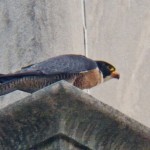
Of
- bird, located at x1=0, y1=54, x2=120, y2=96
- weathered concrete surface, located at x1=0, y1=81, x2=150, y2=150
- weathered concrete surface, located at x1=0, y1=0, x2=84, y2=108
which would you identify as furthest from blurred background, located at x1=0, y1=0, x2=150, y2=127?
weathered concrete surface, located at x1=0, y1=81, x2=150, y2=150

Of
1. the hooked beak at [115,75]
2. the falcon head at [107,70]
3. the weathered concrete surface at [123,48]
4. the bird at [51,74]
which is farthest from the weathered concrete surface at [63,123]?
the weathered concrete surface at [123,48]

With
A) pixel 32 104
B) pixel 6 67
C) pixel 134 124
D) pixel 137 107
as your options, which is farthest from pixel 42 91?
pixel 137 107

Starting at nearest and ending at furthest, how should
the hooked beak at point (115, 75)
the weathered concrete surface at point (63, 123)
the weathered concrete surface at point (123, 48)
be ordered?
1. the weathered concrete surface at point (63, 123)
2. the hooked beak at point (115, 75)
3. the weathered concrete surface at point (123, 48)

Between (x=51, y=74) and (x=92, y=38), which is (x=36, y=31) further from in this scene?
(x=51, y=74)

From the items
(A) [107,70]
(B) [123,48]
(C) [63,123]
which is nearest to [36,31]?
(A) [107,70]

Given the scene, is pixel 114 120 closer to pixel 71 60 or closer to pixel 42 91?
pixel 42 91

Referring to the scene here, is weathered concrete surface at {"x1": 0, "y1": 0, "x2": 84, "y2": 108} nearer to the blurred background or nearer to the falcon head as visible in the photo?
the blurred background

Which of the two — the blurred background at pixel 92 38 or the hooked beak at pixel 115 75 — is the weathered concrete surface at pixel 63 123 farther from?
the hooked beak at pixel 115 75
